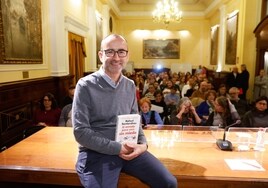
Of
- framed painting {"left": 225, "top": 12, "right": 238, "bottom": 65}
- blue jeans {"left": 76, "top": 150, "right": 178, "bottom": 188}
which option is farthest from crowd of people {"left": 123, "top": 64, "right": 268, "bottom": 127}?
blue jeans {"left": 76, "top": 150, "right": 178, "bottom": 188}

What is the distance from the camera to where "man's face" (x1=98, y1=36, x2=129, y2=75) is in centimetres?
165

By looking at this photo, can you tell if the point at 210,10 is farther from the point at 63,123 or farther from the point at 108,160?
the point at 108,160

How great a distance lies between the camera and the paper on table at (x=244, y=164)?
5.94 feet

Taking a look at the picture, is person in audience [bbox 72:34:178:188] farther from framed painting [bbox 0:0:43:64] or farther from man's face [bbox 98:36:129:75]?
framed painting [bbox 0:0:43:64]

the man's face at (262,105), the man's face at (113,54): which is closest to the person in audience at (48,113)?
the man's face at (113,54)

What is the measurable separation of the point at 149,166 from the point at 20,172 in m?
0.88

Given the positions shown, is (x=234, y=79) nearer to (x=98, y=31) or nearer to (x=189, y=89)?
(x=189, y=89)

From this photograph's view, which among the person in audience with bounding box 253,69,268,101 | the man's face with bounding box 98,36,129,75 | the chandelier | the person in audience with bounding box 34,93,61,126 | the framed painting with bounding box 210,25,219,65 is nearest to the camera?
the man's face with bounding box 98,36,129,75

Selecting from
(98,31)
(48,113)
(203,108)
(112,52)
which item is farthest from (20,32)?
(98,31)

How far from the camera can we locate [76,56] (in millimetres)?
7195

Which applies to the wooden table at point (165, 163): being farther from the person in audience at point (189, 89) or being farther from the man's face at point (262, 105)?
the person in audience at point (189, 89)

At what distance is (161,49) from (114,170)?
1232cm

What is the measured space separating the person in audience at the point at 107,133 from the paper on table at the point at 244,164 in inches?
20.4

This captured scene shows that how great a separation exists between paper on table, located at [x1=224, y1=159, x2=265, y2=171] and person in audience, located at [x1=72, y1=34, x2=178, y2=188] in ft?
1.70
